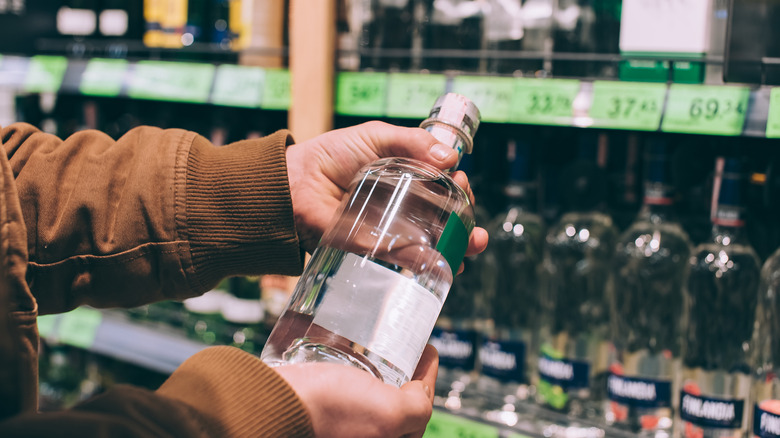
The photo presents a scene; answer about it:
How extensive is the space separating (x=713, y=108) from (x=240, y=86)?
836 mm

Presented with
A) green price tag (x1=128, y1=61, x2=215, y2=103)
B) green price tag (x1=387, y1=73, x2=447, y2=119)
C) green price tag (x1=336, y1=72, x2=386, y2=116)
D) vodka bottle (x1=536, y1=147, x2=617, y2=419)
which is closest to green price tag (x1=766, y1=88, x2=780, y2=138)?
vodka bottle (x1=536, y1=147, x2=617, y2=419)

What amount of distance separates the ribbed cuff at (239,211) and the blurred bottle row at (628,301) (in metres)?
0.50

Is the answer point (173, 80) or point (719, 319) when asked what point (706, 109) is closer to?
point (719, 319)

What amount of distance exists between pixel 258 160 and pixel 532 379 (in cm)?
70

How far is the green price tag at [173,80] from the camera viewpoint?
1.37 m

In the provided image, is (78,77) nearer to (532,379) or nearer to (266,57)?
(266,57)

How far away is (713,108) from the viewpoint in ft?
2.97

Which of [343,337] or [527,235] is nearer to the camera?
[343,337]

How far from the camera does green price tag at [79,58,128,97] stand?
1522mm

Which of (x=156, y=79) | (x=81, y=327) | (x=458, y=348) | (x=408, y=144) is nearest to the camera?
(x=408, y=144)

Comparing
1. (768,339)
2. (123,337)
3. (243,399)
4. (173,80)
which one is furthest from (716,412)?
(123,337)

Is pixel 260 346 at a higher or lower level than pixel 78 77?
lower

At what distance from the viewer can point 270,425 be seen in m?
0.52

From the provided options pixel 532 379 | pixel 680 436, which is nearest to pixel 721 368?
pixel 680 436
